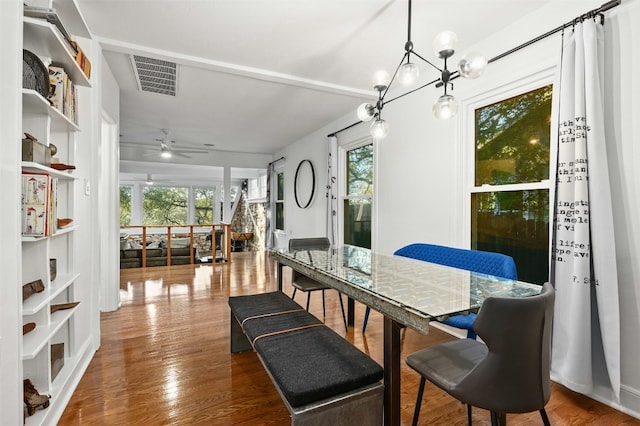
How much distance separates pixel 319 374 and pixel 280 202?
5.93 metres

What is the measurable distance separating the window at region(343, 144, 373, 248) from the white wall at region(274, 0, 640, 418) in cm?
34

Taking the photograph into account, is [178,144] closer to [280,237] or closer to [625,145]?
[280,237]

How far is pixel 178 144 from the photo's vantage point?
20.3ft

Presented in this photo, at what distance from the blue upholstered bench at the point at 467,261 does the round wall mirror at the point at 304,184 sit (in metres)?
3.00

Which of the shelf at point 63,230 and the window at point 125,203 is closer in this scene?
the shelf at point 63,230

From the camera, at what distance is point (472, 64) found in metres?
1.35

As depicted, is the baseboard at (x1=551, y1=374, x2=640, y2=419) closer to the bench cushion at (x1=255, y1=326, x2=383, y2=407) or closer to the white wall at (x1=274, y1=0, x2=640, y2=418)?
the white wall at (x1=274, y1=0, x2=640, y2=418)

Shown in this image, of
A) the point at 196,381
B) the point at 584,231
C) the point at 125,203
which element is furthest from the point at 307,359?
the point at 125,203

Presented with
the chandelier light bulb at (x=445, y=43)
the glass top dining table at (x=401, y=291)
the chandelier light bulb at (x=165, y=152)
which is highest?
the chandelier light bulb at (x=165, y=152)

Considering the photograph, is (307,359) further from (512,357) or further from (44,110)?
(44,110)

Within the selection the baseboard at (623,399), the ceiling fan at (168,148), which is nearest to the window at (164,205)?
the ceiling fan at (168,148)

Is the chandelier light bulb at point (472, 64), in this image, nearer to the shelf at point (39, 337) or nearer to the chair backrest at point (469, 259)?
the chair backrest at point (469, 259)

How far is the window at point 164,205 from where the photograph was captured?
432 inches

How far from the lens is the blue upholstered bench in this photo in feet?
6.08
